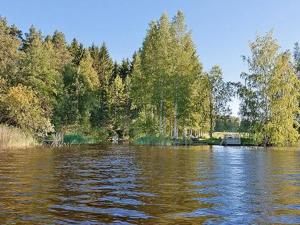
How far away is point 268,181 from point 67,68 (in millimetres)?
74478

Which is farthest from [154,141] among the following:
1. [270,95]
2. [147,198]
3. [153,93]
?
[147,198]

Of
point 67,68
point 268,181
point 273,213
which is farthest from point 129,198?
point 67,68

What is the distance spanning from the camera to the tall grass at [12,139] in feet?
144

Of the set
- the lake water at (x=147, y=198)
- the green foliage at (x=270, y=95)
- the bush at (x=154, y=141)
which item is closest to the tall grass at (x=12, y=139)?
the bush at (x=154, y=141)

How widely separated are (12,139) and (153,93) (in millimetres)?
30781

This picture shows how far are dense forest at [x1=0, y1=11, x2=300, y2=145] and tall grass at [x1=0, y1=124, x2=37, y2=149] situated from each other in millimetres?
3894

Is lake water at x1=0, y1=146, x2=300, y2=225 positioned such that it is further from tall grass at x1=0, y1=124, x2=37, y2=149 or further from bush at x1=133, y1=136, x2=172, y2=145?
bush at x1=133, y1=136, x2=172, y2=145

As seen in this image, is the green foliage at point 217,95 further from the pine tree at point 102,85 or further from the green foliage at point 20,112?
the green foliage at point 20,112

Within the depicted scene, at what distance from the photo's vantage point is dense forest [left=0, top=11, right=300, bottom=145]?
61719 mm

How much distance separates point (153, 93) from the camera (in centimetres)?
7225

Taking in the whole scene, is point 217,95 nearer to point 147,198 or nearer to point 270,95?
point 270,95

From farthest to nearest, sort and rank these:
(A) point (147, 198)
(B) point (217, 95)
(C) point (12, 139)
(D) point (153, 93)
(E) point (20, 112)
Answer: (B) point (217, 95) < (D) point (153, 93) < (E) point (20, 112) < (C) point (12, 139) < (A) point (147, 198)

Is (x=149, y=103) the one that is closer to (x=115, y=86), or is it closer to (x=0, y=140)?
(x=115, y=86)

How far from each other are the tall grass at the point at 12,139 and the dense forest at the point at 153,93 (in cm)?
389
